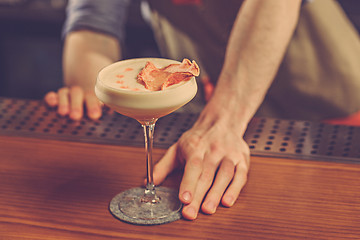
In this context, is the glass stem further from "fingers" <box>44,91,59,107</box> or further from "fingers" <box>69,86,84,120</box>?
"fingers" <box>44,91,59,107</box>

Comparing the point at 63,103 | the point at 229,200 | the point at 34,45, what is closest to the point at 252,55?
the point at 229,200

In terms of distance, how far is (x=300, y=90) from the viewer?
80.9 inches

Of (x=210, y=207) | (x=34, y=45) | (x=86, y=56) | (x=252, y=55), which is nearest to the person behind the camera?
(x=210, y=207)

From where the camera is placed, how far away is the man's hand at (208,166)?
1.09 metres


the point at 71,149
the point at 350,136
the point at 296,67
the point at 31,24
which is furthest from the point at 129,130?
the point at 31,24

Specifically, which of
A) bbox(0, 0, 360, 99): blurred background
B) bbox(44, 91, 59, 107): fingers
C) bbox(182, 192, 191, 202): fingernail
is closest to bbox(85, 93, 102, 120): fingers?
bbox(44, 91, 59, 107): fingers

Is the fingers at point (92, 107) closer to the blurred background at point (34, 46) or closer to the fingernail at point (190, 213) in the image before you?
the fingernail at point (190, 213)

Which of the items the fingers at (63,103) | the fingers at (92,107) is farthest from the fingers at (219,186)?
the fingers at (63,103)

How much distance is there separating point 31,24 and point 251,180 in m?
3.11

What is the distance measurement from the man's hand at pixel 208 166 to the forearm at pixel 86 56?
78 cm

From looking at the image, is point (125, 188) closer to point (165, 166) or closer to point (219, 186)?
point (165, 166)

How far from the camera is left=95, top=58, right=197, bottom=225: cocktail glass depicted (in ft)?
3.13

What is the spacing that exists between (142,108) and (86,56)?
1.11 m

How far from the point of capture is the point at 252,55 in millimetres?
1478
